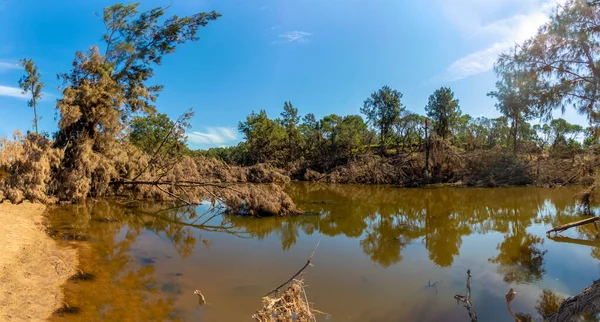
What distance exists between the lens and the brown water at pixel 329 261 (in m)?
4.95

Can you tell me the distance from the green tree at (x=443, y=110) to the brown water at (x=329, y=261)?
22387 millimetres

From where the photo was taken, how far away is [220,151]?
62.6m

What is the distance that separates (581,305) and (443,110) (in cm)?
3355

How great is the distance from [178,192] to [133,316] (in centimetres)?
1238

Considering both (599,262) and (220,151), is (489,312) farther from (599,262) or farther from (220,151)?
(220,151)

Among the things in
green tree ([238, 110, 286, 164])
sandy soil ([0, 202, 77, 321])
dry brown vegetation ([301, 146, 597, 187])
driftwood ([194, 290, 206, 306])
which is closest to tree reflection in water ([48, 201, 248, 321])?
sandy soil ([0, 202, 77, 321])

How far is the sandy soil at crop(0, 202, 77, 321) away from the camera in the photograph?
14.5 ft

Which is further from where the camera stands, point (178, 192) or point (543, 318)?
point (178, 192)

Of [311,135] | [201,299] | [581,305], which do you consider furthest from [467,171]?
[201,299]

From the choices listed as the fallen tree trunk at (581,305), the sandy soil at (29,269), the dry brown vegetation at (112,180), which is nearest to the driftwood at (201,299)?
the sandy soil at (29,269)

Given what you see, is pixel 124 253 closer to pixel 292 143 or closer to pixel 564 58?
pixel 564 58

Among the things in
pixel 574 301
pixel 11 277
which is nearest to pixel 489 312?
pixel 574 301

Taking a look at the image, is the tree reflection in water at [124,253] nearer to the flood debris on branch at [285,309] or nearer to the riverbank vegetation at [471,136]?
the flood debris on branch at [285,309]

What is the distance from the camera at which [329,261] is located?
7352 millimetres
